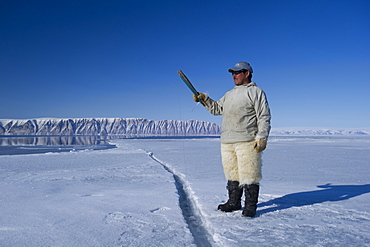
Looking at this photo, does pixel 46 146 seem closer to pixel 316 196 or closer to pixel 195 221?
pixel 195 221

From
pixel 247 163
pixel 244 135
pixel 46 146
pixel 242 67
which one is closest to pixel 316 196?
pixel 247 163

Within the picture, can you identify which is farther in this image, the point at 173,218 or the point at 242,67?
the point at 242,67

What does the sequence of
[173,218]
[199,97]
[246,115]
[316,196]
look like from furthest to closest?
[316,196], [199,97], [246,115], [173,218]

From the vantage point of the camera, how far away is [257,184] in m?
2.95

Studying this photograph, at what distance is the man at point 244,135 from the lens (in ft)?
9.54

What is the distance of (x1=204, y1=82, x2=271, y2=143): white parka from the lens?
9.54ft

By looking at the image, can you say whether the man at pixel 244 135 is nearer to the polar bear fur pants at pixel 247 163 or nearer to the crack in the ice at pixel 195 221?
the polar bear fur pants at pixel 247 163

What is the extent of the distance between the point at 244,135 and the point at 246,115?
25 cm

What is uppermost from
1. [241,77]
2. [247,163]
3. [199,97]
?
[241,77]

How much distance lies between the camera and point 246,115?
3.03 metres

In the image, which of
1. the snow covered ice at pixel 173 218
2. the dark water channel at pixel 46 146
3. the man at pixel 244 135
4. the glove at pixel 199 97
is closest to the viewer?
the snow covered ice at pixel 173 218

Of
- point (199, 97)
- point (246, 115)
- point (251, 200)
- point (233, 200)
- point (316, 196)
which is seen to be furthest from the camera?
point (316, 196)

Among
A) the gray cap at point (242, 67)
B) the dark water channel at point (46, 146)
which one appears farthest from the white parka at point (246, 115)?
the dark water channel at point (46, 146)

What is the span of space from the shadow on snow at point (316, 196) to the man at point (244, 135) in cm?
40
